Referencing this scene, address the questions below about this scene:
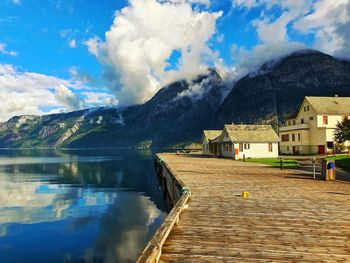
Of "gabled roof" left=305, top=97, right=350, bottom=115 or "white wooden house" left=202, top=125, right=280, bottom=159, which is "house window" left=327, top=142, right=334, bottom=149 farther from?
"white wooden house" left=202, top=125, right=280, bottom=159

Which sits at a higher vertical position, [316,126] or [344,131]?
[316,126]

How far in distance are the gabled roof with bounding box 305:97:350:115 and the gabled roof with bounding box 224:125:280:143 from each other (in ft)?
49.9

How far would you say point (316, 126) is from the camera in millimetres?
83688

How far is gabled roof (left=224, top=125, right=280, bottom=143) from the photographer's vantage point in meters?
75.1

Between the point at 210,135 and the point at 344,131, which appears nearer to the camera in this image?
the point at 344,131

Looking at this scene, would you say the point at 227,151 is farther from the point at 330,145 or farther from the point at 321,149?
the point at 330,145

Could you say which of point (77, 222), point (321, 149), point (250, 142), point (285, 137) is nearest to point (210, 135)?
point (285, 137)

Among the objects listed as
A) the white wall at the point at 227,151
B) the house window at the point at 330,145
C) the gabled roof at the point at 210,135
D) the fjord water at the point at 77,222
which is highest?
the gabled roof at the point at 210,135

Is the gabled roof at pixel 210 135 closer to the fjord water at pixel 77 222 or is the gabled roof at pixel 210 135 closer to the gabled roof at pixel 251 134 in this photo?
the gabled roof at pixel 251 134

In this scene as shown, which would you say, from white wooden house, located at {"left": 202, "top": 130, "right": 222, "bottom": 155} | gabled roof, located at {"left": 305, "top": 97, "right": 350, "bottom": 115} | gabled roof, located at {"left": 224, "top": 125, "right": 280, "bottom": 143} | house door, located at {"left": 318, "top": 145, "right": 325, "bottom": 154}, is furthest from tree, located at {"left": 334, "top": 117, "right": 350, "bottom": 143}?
white wooden house, located at {"left": 202, "top": 130, "right": 222, "bottom": 155}

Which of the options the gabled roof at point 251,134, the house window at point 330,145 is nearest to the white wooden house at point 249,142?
the gabled roof at point 251,134

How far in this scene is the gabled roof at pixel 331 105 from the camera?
84562mm

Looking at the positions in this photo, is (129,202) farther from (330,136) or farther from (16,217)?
(330,136)

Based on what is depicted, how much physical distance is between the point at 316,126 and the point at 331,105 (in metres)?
8.79
